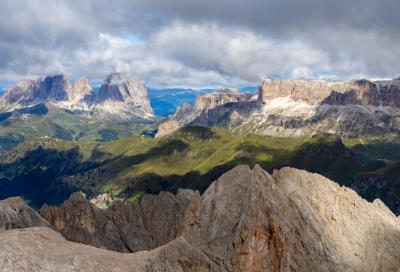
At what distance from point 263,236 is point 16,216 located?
4181 inches

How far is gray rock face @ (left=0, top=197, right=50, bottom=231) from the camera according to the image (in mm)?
163750

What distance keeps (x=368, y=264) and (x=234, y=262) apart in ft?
113

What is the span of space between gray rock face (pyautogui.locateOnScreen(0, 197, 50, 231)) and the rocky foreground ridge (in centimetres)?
7913

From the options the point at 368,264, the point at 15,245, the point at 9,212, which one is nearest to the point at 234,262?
the point at 368,264

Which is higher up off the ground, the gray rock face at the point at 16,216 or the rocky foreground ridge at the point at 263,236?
the rocky foreground ridge at the point at 263,236

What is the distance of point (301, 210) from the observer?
104312mm

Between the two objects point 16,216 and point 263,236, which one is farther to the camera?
point 16,216

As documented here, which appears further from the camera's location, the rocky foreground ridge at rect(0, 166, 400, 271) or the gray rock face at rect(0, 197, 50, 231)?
the gray rock face at rect(0, 197, 50, 231)

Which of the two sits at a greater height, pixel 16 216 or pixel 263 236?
pixel 263 236

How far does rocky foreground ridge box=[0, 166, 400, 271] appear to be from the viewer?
67.8 m

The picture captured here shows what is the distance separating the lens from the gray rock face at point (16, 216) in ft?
537

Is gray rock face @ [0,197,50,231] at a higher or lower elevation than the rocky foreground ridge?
lower

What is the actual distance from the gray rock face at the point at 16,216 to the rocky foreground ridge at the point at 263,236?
7913 cm

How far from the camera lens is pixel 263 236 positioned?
95312 mm
